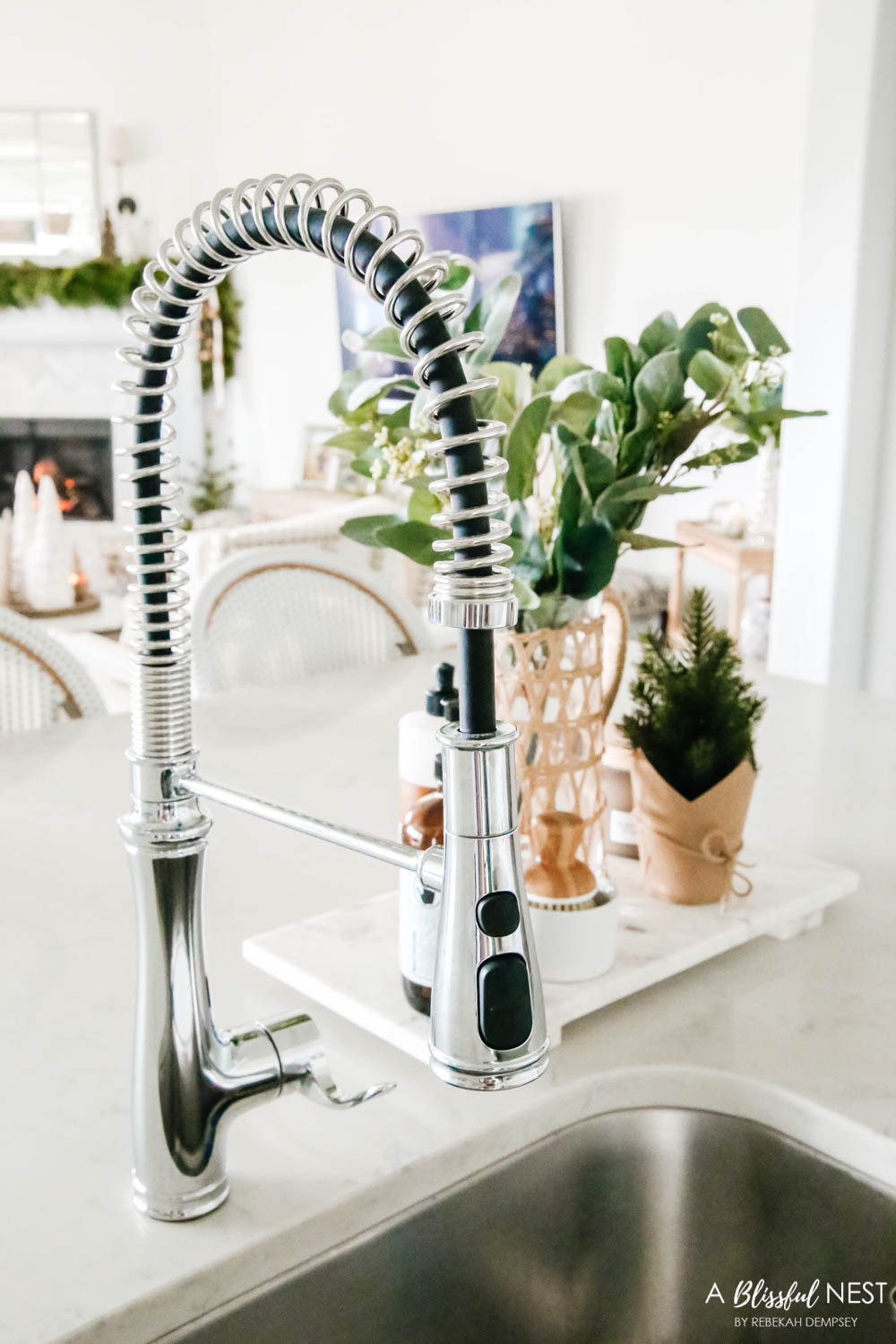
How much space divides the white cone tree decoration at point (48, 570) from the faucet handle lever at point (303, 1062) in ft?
11.6

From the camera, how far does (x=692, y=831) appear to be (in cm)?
88

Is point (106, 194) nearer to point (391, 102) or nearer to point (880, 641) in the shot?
point (391, 102)

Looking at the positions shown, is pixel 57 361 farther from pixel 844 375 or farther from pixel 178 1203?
pixel 178 1203

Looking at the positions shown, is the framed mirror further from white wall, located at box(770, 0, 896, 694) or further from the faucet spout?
the faucet spout

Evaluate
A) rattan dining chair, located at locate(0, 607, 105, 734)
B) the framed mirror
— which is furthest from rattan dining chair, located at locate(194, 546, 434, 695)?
the framed mirror

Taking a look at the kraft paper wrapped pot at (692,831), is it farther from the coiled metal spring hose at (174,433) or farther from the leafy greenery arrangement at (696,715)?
the coiled metal spring hose at (174,433)

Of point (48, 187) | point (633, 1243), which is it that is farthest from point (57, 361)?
point (633, 1243)

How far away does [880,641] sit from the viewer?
3371mm

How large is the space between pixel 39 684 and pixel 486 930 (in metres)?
1.22

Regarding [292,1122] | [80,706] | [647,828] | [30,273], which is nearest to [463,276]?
[647,828]

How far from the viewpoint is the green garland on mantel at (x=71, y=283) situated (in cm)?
617

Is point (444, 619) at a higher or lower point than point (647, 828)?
higher

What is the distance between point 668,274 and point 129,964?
393cm

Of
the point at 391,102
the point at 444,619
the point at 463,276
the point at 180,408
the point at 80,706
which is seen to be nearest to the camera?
the point at 444,619
